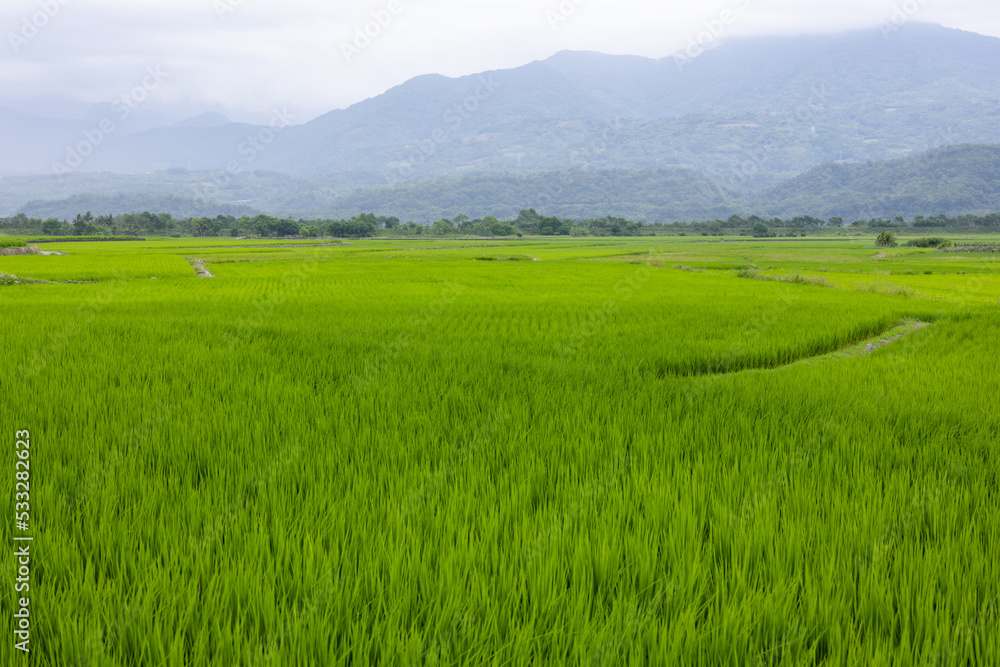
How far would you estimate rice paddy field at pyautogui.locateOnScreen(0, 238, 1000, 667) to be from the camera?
5.24 feet

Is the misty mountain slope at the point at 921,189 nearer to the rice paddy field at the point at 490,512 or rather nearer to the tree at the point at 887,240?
the tree at the point at 887,240

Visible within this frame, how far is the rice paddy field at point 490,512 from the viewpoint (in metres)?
1.60

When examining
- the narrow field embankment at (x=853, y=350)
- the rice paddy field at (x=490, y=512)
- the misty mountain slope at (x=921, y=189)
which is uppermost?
the misty mountain slope at (x=921, y=189)

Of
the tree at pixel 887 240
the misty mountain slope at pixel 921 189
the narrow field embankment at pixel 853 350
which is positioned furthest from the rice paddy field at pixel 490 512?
the misty mountain slope at pixel 921 189

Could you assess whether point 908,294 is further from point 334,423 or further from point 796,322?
point 334,423

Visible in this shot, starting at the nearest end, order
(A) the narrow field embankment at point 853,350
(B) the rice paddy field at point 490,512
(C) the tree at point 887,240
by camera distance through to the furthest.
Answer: (B) the rice paddy field at point 490,512 < (A) the narrow field embankment at point 853,350 < (C) the tree at point 887,240

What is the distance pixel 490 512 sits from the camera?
238 cm

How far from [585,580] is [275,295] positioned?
1322 cm

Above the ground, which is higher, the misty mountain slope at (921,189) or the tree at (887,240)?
the misty mountain slope at (921,189)

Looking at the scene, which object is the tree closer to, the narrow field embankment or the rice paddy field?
the narrow field embankment

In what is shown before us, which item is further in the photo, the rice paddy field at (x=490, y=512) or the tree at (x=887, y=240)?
the tree at (x=887, y=240)

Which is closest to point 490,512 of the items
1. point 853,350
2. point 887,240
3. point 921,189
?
point 853,350

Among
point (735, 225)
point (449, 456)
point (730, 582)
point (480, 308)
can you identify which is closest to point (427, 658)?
point (730, 582)

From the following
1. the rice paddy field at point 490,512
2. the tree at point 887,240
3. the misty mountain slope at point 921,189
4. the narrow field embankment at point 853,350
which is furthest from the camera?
the misty mountain slope at point 921,189
